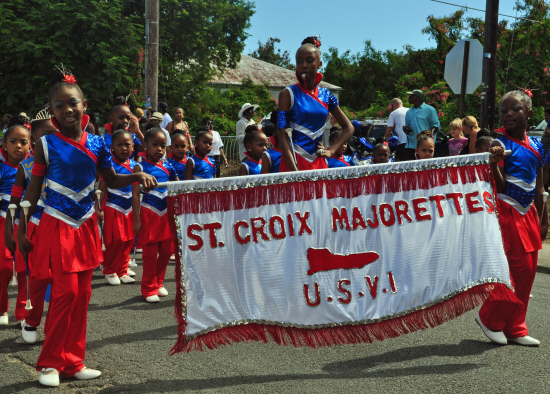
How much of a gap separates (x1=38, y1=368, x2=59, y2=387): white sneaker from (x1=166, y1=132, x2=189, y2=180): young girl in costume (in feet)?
13.0

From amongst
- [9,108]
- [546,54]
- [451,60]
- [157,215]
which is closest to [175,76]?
[9,108]

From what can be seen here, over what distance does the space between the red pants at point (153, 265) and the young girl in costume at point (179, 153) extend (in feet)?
4.27

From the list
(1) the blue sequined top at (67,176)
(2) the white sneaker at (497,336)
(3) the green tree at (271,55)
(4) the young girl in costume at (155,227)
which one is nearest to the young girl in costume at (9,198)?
(4) the young girl in costume at (155,227)

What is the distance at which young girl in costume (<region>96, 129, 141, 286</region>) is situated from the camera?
715cm

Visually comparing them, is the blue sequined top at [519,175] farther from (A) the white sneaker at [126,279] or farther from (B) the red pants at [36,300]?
(A) the white sneaker at [126,279]

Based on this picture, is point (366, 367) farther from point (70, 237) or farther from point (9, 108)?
point (9, 108)

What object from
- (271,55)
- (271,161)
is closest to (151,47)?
(271,161)

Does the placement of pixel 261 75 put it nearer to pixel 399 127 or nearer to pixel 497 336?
pixel 399 127

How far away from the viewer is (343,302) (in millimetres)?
4219

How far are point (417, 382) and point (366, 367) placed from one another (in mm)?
442

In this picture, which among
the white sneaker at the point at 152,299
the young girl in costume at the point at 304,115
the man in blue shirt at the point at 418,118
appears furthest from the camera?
the man in blue shirt at the point at 418,118

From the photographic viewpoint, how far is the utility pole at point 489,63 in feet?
38.2

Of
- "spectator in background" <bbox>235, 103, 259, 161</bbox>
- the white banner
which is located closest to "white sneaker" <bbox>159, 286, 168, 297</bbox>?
the white banner

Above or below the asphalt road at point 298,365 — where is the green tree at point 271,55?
above
